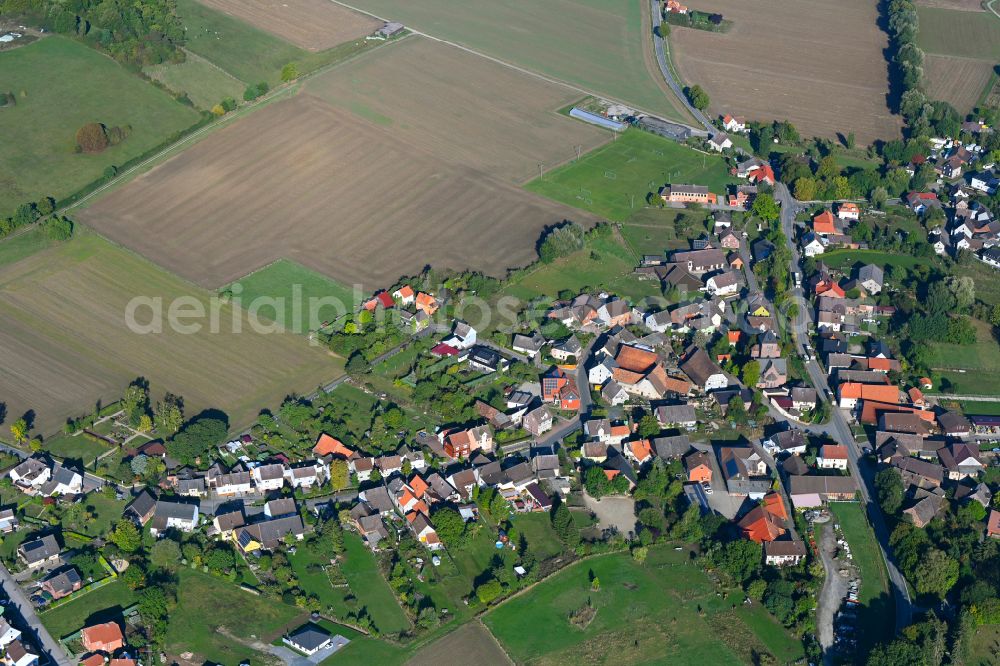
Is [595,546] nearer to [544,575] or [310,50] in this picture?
[544,575]

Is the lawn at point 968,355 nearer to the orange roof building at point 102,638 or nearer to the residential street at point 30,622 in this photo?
the orange roof building at point 102,638

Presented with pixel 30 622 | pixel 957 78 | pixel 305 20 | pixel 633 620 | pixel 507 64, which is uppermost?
pixel 957 78

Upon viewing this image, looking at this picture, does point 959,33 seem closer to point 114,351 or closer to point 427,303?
point 427,303

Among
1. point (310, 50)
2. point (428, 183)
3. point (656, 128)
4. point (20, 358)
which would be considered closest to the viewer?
point (20, 358)

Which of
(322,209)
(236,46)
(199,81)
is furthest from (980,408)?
(236,46)

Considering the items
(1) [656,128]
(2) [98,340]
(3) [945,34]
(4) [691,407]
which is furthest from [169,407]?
(3) [945,34]

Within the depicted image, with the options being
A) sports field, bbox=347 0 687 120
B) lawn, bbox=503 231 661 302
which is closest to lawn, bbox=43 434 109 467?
lawn, bbox=503 231 661 302

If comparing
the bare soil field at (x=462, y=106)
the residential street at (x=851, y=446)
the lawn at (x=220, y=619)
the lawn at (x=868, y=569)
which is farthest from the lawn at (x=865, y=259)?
the lawn at (x=220, y=619)
